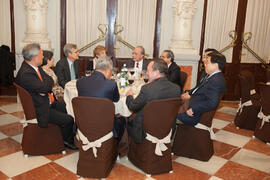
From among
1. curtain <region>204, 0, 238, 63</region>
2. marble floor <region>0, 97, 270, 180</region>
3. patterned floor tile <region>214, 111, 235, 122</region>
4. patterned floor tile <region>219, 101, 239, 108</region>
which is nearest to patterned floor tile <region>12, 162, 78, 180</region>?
marble floor <region>0, 97, 270, 180</region>

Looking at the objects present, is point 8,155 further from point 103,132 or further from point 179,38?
point 179,38

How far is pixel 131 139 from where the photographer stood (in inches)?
124

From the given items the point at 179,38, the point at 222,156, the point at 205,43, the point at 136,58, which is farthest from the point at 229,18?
the point at 222,156

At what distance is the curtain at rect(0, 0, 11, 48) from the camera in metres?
5.79

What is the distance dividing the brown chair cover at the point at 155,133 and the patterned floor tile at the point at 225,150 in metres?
0.97

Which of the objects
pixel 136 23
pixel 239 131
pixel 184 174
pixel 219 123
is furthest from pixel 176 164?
pixel 136 23

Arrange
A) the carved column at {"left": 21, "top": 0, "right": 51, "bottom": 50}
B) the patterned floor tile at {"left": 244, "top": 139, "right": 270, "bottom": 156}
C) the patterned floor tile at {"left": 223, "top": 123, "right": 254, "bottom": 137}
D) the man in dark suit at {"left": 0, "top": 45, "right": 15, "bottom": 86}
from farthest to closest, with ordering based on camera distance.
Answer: the man in dark suit at {"left": 0, "top": 45, "right": 15, "bottom": 86}, the carved column at {"left": 21, "top": 0, "right": 51, "bottom": 50}, the patterned floor tile at {"left": 223, "top": 123, "right": 254, "bottom": 137}, the patterned floor tile at {"left": 244, "top": 139, "right": 270, "bottom": 156}

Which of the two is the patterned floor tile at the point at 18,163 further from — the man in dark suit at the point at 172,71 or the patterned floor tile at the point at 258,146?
the patterned floor tile at the point at 258,146

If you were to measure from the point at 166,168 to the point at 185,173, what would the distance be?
247 millimetres

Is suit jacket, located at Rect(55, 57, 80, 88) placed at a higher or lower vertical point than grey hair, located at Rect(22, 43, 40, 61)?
lower

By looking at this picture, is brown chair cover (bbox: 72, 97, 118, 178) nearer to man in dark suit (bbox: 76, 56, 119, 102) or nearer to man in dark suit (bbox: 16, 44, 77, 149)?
man in dark suit (bbox: 76, 56, 119, 102)

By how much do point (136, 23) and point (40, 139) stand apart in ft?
13.1

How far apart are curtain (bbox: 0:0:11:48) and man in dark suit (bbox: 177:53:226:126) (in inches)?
174

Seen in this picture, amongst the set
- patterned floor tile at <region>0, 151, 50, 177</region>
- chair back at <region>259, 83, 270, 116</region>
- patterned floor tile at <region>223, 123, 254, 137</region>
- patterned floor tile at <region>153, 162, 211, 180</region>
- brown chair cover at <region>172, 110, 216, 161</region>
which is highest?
chair back at <region>259, 83, 270, 116</region>
